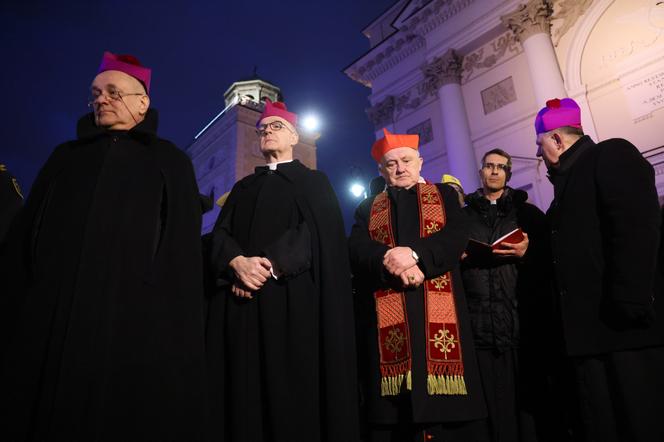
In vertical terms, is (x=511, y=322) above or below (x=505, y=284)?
below

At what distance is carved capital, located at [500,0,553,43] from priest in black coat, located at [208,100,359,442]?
10595mm

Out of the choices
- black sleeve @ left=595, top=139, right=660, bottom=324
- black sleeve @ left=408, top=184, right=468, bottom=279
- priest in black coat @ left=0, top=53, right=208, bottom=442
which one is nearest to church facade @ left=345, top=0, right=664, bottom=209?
black sleeve @ left=595, top=139, right=660, bottom=324

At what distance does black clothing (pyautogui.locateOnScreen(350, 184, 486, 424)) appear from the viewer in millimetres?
2197

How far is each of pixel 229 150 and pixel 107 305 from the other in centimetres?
2486

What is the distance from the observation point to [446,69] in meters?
12.5

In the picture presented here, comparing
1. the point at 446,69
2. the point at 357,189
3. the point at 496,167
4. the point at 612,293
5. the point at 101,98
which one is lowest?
the point at 612,293

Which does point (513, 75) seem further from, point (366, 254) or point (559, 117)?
point (366, 254)

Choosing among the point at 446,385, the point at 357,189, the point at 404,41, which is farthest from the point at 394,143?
the point at 404,41

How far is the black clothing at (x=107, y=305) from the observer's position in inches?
54.2

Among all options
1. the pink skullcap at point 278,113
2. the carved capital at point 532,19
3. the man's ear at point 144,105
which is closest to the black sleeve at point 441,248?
the pink skullcap at point 278,113

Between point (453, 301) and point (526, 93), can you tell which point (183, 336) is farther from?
point (526, 93)

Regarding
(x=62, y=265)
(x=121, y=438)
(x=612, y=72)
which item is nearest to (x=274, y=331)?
(x=121, y=438)

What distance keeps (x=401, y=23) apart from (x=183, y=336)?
15108 millimetres

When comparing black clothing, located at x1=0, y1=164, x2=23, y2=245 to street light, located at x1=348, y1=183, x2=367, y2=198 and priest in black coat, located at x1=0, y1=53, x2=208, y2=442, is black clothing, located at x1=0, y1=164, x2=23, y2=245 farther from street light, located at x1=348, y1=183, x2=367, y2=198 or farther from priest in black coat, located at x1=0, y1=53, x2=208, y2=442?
street light, located at x1=348, y1=183, x2=367, y2=198
